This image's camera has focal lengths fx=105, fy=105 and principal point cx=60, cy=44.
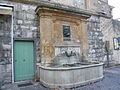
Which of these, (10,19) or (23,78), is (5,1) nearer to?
(10,19)

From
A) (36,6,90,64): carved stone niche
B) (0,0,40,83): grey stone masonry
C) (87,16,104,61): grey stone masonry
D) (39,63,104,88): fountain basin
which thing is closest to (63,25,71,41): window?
(36,6,90,64): carved stone niche

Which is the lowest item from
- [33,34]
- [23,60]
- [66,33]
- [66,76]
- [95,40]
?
[66,76]

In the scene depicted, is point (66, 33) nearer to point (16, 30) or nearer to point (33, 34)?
point (33, 34)

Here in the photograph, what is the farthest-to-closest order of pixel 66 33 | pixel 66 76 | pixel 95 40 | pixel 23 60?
1. pixel 95 40
2. pixel 66 33
3. pixel 23 60
4. pixel 66 76

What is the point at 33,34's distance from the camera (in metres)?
4.58

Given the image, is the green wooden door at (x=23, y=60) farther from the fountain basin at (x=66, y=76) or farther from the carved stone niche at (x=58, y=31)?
the fountain basin at (x=66, y=76)


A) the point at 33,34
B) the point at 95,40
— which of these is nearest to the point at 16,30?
the point at 33,34

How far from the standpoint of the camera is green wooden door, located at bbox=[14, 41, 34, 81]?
4352mm

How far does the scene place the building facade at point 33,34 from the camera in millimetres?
4117

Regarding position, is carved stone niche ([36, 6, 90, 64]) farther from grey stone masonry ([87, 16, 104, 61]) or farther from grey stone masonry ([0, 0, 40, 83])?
grey stone masonry ([87, 16, 104, 61])

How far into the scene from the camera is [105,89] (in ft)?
11.3

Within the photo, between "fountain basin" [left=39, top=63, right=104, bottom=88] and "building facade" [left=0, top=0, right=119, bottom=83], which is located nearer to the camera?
"fountain basin" [left=39, top=63, right=104, bottom=88]

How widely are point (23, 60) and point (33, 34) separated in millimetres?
1196

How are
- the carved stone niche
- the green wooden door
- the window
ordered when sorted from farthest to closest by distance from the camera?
the window
the carved stone niche
the green wooden door
